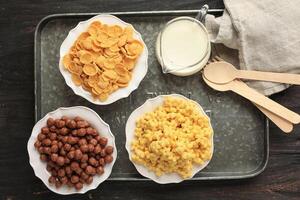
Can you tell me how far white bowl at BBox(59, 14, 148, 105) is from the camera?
1068mm

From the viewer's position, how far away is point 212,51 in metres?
1.11

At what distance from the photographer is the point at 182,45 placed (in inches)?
42.1

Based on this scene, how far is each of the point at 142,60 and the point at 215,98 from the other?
19 cm

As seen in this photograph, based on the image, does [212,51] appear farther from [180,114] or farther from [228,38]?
[180,114]

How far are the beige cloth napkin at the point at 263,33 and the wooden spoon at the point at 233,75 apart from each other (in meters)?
0.01

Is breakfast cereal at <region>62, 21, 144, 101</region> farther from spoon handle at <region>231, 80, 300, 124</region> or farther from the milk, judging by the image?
spoon handle at <region>231, 80, 300, 124</region>

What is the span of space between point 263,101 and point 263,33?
0.15 meters

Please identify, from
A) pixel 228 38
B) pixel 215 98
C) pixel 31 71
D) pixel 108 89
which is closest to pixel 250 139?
pixel 215 98

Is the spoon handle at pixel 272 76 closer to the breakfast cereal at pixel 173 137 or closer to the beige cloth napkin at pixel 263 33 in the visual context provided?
the beige cloth napkin at pixel 263 33

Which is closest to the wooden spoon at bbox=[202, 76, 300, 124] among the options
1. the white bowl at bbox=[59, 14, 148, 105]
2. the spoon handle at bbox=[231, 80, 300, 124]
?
the spoon handle at bbox=[231, 80, 300, 124]

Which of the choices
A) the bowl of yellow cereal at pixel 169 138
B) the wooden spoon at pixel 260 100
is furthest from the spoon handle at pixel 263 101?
the bowl of yellow cereal at pixel 169 138

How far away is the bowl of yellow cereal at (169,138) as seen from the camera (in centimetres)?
→ 103

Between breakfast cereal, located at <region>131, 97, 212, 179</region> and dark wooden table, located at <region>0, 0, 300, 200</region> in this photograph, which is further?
dark wooden table, located at <region>0, 0, 300, 200</region>

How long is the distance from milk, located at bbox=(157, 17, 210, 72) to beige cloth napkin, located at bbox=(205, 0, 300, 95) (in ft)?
0.11
